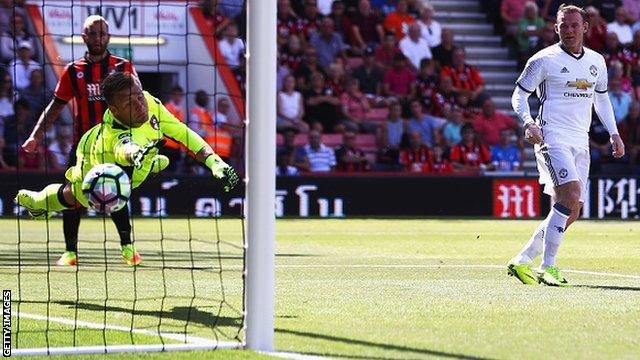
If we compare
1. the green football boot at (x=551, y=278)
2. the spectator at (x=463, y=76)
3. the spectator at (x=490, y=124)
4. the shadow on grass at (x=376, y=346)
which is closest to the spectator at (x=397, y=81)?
the spectator at (x=463, y=76)

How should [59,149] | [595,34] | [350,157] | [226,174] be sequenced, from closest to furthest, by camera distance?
[226,174] → [59,149] → [350,157] → [595,34]

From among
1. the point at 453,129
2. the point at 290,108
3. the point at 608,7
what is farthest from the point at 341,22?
the point at 608,7

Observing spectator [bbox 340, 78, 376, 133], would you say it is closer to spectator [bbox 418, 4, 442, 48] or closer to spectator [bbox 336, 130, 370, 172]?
spectator [bbox 336, 130, 370, 172]

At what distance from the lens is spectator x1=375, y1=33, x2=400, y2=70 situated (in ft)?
88.1

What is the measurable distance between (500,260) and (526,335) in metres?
6.24

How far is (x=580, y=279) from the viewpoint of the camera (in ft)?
37.3

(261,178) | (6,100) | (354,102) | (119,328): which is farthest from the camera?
(354,102)

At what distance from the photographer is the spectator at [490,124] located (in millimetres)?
25969

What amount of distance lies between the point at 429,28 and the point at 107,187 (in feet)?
64.0

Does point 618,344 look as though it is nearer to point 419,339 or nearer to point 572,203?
point 419,339

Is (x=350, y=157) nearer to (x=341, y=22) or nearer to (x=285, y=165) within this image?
(x=285, y=165)

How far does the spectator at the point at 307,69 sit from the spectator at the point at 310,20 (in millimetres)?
485

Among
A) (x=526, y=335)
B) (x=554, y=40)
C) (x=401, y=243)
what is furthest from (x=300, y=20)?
(x=526, y=335)

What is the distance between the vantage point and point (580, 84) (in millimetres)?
11141
